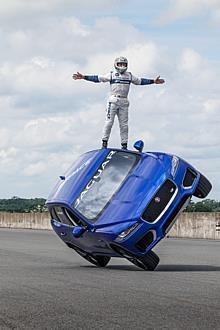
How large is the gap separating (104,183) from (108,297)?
473 centimetres

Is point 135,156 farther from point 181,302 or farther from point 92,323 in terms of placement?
point 92,323

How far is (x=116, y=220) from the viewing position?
1430 cm

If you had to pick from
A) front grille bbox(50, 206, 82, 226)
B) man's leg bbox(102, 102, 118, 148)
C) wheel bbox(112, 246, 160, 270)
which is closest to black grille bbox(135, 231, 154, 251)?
wheel bbox(112, 246, 160, 270)

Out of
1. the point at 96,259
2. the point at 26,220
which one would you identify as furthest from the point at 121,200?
the point at 26,220

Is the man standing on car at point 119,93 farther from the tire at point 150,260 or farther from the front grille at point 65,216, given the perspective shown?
the tire at point 150,260

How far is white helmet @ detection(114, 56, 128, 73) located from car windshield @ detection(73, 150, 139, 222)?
7.29 feet

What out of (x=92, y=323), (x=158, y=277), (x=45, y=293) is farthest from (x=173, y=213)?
(x=92, y=323)

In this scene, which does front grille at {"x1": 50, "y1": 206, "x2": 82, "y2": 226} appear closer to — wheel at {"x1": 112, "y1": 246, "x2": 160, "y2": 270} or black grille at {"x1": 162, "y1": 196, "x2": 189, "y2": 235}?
wheel at {"x1": 112, "y1": 246, "x2": 160, "y2": 270}

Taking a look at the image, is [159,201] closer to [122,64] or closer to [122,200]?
[122,200]

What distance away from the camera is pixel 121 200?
14.5m

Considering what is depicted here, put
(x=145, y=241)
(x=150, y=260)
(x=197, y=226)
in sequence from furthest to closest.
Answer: (x=197, y=226)
(x=150, y=260)
(x=145, y=241)

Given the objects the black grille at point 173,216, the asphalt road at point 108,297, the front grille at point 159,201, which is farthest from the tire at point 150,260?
the front grille at point 159,201

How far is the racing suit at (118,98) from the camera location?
16828 millimetres

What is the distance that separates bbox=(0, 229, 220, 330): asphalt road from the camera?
8094mm
